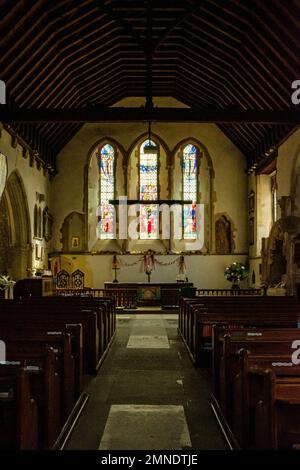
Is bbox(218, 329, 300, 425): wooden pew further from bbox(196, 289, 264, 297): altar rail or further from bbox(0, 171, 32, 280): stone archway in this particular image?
bbox(0, 171, 32, 280): stone archway

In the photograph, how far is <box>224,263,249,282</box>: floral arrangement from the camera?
15.0 m

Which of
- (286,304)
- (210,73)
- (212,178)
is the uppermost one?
(210,73)

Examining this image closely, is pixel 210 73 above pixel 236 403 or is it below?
above

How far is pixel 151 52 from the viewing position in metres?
8.81

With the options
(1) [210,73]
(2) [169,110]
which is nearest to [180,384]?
(2) [169,110]

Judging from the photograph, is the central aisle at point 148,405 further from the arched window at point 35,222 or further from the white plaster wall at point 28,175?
the arched window at point 35,222

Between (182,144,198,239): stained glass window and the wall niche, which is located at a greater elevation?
(182,144,198,239): stained glass window

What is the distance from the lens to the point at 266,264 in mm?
12516

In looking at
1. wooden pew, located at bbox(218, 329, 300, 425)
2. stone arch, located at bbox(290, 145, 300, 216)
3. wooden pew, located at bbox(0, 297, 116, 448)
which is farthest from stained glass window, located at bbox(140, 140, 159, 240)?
wooden pew, located at bbox(218, 329, 300, 425)

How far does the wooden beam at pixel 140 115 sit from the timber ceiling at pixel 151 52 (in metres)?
0.61

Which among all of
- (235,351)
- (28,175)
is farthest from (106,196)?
(235,351)

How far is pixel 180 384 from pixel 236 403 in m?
1.76

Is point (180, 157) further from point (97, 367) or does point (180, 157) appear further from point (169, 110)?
point (97, 367)

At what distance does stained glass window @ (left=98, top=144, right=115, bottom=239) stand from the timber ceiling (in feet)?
7.08
